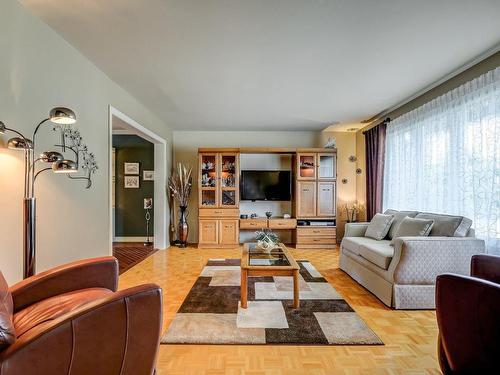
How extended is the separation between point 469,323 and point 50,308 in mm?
2153

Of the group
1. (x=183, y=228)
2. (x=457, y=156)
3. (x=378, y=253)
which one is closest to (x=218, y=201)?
→ (x=183, y=228)

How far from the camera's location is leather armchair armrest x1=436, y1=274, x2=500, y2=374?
4.29 ft

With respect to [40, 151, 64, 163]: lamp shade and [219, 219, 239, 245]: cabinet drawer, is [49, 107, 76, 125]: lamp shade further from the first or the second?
[219, 219, 239, 245]: cabinet drawer

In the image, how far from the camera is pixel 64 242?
2.49 metres

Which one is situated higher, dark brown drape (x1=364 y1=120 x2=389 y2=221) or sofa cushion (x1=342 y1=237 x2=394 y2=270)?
dark brown drape (x1=364 y1=120 x2=389 y2=221)

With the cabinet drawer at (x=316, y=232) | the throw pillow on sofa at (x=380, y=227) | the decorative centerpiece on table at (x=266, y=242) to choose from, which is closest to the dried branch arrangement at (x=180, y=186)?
the cabinet drawer at (x=316, y=232)

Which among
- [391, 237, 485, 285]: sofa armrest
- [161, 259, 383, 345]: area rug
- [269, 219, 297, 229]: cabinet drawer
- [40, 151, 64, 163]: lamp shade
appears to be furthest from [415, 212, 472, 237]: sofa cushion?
[40, 151, 64, 163]: lamp shade

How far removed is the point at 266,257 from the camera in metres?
2.93

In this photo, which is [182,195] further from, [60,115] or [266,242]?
[60,115]

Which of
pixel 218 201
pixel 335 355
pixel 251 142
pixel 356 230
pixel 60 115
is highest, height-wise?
pixel 251 142

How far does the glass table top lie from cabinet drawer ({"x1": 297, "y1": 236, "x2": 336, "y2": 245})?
90.4 inches

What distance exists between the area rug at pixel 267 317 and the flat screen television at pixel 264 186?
2.50m

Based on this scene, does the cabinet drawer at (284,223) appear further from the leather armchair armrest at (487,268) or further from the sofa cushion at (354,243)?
the leather armchair armrest at (487,268)

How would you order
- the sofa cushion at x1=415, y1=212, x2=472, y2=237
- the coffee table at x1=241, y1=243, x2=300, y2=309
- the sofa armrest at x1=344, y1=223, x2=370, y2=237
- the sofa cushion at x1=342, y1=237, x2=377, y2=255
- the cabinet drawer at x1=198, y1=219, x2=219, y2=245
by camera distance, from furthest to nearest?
the cabinet drawer at x1=198, y1=219, x2=219, y2=245, the sofa armrest at x1=344, y1=223, x2=370, y2=237, the sofa cushion at x1=342, y1=237, x2=377, y2=255, the sofa cushion at x1=415, y1=212, x2=472, y2=237, the coffee table at x1=241, y1=243, x2=300, y2=309
